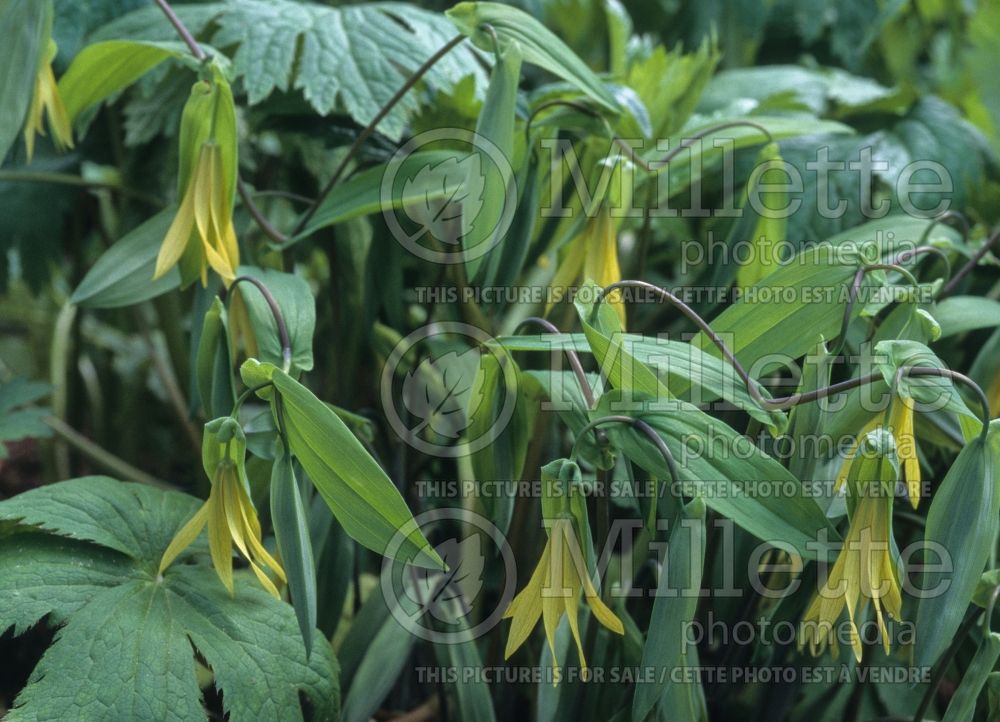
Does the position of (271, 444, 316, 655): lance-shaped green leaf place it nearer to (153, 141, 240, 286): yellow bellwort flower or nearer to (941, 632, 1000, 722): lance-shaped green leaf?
(153, 141, 240, 286): yellow bellwort flower

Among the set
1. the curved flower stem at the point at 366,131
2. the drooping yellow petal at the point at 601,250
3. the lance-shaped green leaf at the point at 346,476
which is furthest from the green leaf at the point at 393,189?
the lance-shaped green leaf at the point at 346,476

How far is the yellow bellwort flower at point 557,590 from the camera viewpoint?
514 mm

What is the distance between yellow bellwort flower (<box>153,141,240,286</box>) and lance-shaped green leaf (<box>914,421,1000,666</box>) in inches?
18.3

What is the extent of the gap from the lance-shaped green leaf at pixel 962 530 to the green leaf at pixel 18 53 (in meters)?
0.63

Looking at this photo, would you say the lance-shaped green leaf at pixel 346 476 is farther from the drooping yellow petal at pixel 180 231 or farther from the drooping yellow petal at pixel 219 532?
the drooping yellow petal at pixel 180 231

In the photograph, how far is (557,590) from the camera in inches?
20.5

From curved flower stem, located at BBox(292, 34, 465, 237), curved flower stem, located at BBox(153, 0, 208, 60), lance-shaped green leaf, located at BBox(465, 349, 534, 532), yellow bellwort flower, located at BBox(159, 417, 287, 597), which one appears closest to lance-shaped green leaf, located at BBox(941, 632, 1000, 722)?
lance-shaped green leaf, located at BBox(465, 349, 534, 532)

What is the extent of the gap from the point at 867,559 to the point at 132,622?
44cm

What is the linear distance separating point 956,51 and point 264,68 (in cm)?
105

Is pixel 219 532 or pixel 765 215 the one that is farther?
pixel 765 215

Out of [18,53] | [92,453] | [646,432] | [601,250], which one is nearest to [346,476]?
[646,432]

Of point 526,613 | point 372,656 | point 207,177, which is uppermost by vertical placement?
point 207,177

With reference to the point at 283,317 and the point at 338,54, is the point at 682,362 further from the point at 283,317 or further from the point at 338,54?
the point at 338,54

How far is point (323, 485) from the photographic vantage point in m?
0.53
